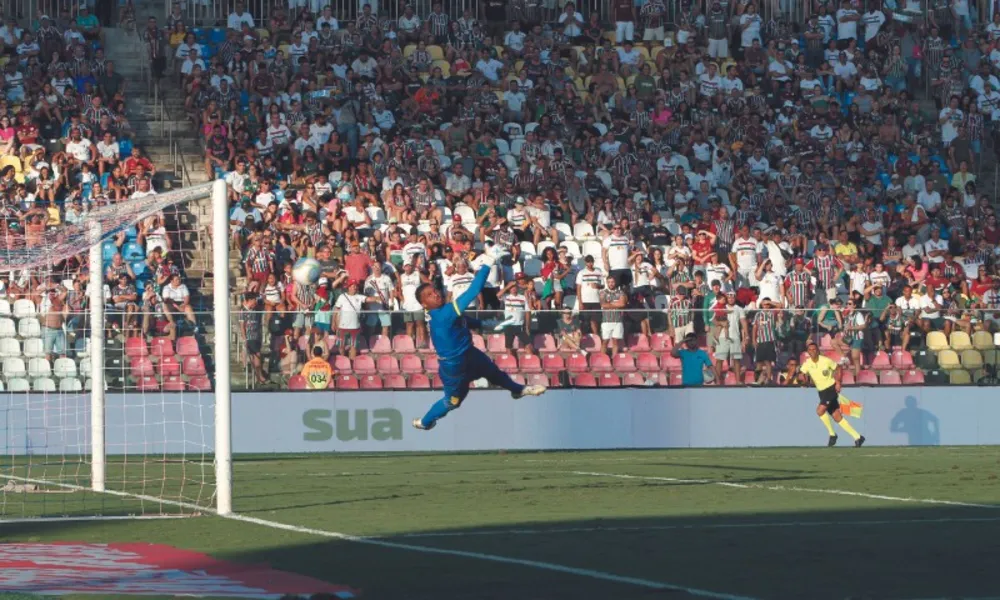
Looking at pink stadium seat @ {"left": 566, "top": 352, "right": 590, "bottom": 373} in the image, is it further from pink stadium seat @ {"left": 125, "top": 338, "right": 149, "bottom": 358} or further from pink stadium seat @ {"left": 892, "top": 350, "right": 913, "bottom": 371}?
pink stadium seat @ {"left": 125, "top": 338, "right": 149, "bottom": 358}

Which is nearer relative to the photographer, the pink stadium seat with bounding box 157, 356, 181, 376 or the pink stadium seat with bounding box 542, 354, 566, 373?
the pink stadium seat with bounding box 157, 356, 181, 376

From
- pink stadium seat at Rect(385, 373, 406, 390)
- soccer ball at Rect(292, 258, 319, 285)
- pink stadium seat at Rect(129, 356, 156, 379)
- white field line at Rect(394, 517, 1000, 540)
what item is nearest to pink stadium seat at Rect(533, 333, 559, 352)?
pink stadium seat at Rect(385, 373, 406, 390)

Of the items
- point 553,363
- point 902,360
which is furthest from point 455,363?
point 902,360

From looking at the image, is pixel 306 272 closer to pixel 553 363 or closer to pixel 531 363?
pixel 531 363

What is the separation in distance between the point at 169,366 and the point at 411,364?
3.99 meters

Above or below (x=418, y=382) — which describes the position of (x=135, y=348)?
above

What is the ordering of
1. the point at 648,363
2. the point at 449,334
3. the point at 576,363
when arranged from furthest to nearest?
the point at 648,363, the point at 576,363, the point at 449,334

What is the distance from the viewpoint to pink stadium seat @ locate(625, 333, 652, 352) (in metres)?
27.3

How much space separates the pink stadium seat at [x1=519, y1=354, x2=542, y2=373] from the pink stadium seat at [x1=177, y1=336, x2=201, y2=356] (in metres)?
5.33

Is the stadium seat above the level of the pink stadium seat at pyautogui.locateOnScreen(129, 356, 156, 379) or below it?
below

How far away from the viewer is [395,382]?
87.2 feet

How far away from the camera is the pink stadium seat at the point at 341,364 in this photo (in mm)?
26250

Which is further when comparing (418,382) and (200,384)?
(418,382)

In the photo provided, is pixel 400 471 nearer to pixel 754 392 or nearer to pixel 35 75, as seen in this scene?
pixel 754 392
